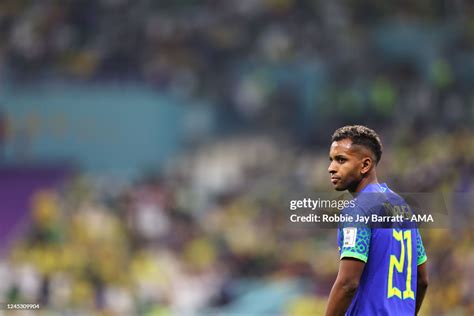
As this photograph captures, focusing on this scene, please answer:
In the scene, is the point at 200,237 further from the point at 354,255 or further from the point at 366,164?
the point at 354,255

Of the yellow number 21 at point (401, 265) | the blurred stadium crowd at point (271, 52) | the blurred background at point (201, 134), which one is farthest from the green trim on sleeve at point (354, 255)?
the blurred stadium crowd at point (271, 52)

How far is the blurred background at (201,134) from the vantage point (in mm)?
11531

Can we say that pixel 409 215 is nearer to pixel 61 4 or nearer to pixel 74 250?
pixel 74 250

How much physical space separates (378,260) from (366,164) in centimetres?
43

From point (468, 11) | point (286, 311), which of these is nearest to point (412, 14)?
point (468, 11)

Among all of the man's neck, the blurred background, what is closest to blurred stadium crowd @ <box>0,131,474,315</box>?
the blurred background

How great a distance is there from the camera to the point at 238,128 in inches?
519

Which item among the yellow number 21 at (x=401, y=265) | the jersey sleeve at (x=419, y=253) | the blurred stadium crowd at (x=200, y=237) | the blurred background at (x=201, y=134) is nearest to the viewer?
the yellow number 21 at (x=401, y=265)

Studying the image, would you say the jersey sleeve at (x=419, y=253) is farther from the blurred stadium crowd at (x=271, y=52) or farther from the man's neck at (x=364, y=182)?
the blurred stadium crowd at (x=271, y=52)

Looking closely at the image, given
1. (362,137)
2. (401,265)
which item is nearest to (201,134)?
(362,137)

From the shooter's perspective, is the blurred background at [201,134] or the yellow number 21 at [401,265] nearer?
the yellow number 21 at [401,265]

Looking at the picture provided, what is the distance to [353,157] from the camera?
362cm

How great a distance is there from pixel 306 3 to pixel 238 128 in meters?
2.31

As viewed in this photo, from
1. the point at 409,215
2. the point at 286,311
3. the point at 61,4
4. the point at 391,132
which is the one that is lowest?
the point at 409,215
